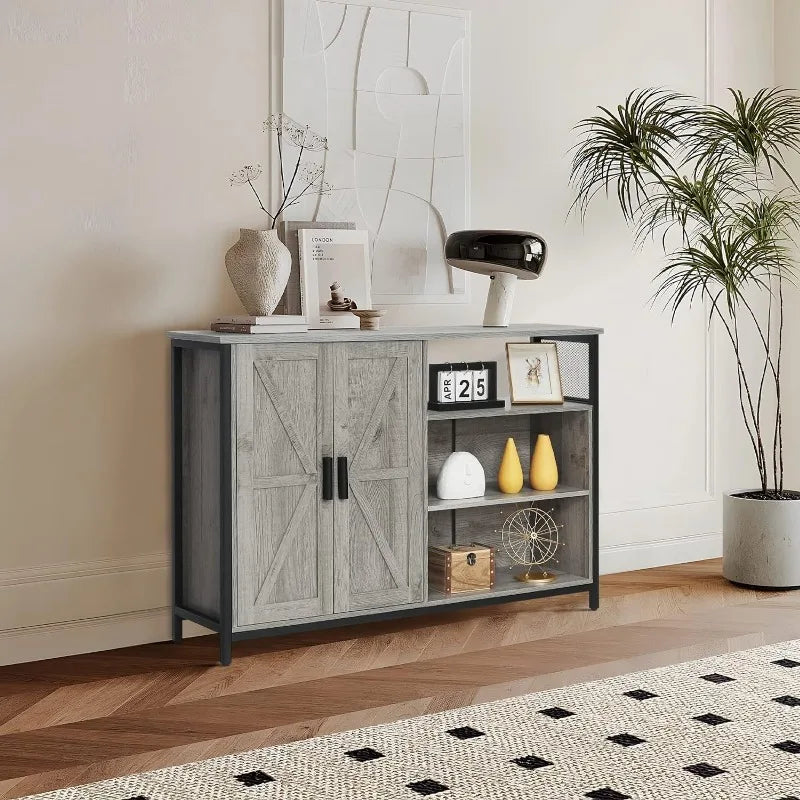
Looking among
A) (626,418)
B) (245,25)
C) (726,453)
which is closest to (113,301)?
(245,25)

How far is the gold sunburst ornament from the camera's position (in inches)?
198

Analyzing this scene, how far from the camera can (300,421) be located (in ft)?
13.6

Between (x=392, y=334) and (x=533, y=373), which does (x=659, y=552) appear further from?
(x=392, y=334)

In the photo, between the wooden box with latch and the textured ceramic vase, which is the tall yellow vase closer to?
the wooden box with latch

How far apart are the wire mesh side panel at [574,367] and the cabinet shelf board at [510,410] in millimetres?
87

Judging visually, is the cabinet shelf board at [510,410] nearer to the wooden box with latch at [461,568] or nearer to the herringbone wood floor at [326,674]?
the wooden box with latch at [461,568]

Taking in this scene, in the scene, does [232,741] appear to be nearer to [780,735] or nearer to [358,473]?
[358,473]

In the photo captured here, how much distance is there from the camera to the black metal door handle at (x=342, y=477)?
4.24 meters

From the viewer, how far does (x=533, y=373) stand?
4.80 meters

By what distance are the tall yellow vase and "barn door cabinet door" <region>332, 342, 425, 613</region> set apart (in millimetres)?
629

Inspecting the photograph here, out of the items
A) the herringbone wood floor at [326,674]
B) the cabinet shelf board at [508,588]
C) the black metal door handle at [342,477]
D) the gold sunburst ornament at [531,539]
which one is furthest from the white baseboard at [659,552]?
the black metal door handle at [342,477]

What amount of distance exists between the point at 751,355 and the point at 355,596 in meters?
2.65

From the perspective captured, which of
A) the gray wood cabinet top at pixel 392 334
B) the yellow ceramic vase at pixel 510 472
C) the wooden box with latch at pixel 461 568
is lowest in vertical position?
the wooden box with latch at pixel 461 568

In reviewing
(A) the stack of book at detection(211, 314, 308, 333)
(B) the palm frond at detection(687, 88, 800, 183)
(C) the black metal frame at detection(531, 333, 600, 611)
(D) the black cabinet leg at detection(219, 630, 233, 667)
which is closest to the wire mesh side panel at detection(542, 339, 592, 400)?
(C) the black metal frame at detection(531, 333, 600, 611)
